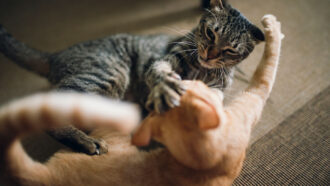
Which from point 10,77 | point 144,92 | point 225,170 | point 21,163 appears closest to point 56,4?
point 10,77

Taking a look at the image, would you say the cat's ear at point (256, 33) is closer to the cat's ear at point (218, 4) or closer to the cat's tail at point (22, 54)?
the cat's ear at point (218, 4)

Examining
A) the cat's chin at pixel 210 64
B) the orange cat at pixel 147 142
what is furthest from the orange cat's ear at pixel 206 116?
the cat's chin at pixel 210 64

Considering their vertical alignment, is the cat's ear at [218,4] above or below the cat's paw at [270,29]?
above

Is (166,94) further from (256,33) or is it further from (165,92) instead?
(256,33)

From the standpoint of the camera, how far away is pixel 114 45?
1247mm

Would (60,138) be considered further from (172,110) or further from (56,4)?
(56,4)

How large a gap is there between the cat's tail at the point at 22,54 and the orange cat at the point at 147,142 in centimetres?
59

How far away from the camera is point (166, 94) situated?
2.35 ft

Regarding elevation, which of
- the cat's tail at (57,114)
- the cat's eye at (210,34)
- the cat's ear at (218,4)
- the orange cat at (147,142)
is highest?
the cat's ear at (218,4)

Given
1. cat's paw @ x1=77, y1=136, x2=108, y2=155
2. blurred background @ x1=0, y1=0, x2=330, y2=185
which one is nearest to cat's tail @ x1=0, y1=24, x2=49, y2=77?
blurred background @ x1=0, y1=0, x2=330, y2=185

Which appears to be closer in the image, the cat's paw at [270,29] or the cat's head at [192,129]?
the cat's head at [192,129]

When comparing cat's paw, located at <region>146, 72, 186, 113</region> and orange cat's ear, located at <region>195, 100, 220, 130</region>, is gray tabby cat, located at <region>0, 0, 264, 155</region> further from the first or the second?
orange cat's ear, located at <region>195, 100, 220, 130</region>

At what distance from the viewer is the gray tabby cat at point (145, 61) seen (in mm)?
961

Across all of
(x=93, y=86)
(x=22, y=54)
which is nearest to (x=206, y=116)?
(x=93, y=86)
